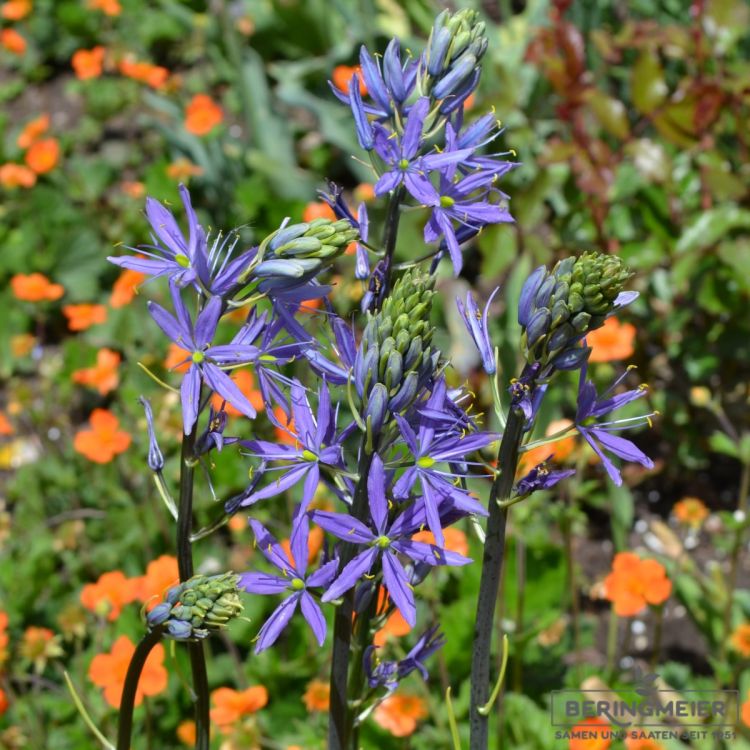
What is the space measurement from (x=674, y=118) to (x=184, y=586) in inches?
123

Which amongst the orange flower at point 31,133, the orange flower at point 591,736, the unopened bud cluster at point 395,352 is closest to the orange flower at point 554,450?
the orange flower at point 591,736

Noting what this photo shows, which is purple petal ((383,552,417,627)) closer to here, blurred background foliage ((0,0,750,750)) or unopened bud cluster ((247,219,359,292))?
unopened bud cluster ((247,219,359,292))

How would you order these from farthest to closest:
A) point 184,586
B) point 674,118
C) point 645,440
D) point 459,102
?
1. point 645,440
2. point 674,118
3. point 459,102
4. point 184,586

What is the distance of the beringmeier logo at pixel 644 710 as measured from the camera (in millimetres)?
2838

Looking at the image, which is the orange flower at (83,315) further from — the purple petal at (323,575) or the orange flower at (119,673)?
the purple petal at (323,575)

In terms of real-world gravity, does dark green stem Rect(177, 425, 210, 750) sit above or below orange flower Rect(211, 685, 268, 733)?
above

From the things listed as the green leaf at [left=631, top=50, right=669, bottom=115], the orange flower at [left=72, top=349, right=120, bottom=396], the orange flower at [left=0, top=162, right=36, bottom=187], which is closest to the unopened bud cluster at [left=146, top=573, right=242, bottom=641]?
the orange flower at [left=72, top=349, right=120, bottom=396]

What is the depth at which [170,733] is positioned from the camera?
10.6ft

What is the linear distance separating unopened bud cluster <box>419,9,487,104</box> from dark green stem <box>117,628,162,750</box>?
1108mm

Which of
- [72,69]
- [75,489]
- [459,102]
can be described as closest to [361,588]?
[459,102]

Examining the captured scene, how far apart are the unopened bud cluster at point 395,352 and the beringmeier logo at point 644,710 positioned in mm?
1538

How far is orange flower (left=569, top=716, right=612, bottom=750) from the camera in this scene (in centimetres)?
250

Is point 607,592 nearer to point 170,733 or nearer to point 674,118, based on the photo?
point 170,733

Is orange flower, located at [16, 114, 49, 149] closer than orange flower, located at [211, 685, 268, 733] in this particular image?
No
